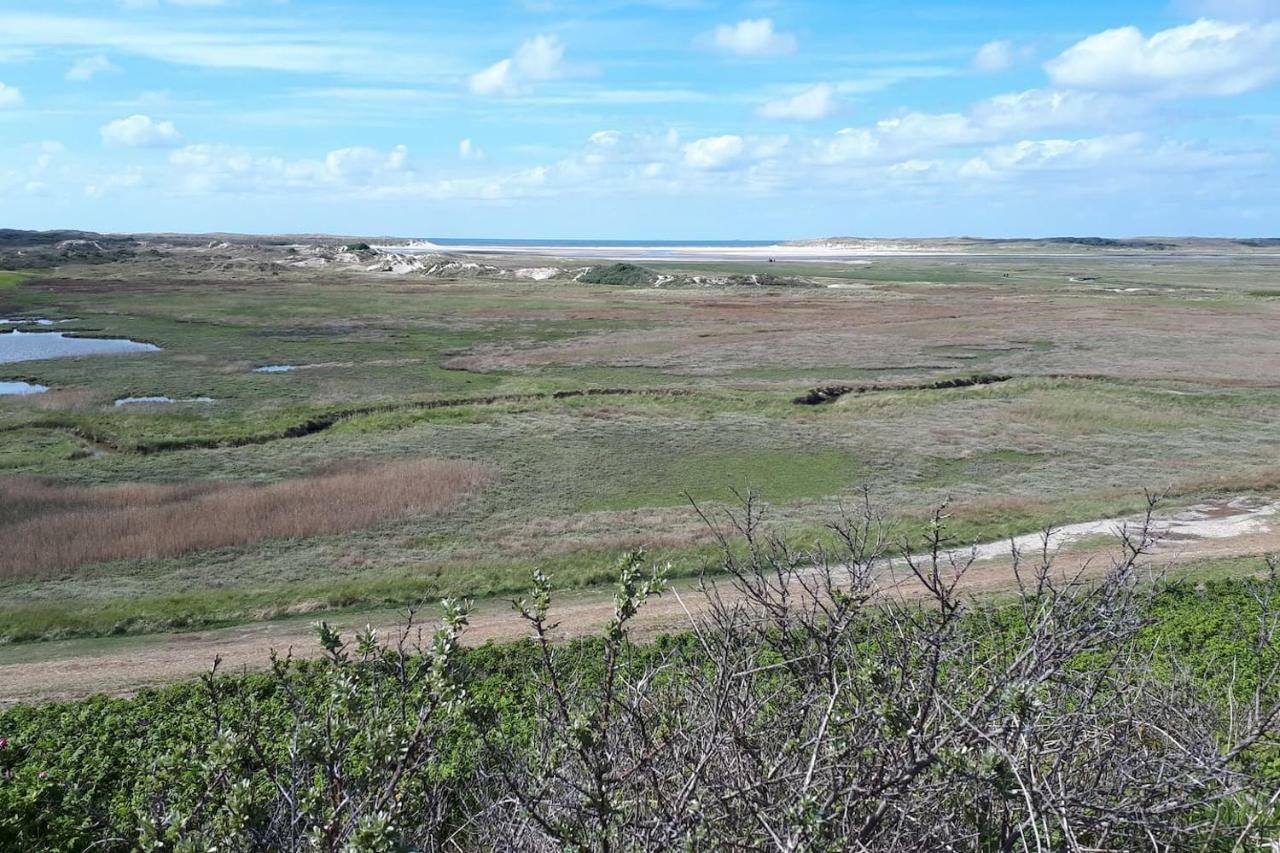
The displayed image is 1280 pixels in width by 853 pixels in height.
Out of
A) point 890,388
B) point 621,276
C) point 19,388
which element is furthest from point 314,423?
point 621,276

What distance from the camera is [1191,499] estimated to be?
2478 cm

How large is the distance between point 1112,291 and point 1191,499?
75836 mm

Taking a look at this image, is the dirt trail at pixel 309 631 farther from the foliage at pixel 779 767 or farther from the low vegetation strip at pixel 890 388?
the low vegetation strip at pixel 890 388

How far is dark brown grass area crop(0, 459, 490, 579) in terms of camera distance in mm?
21312

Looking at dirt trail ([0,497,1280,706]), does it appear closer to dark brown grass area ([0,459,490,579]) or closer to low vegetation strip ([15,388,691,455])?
dark brown grass area ([0,459,490,579])

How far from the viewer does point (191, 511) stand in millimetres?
23797

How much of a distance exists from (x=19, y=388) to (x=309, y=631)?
107ft

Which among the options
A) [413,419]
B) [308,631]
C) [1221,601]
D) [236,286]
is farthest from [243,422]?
[236,286]

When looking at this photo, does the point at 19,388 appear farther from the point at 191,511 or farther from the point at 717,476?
the point at 717,476

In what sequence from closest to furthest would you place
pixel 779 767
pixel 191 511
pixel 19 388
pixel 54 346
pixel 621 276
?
pixel 779 767 → pixel 191 511 → pixel 19 388 → pixel 54 346 → pixel 621 276

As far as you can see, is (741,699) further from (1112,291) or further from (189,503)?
(1112,291)

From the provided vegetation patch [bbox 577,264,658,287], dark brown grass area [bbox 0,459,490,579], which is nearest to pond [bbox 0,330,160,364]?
dark brown grass area [bbox 0,459,490,579]

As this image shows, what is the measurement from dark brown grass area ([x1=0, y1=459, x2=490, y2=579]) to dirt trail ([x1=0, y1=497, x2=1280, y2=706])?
16.8 feet

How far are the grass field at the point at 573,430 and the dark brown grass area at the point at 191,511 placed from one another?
7.6 inches
